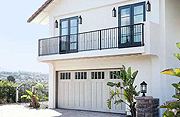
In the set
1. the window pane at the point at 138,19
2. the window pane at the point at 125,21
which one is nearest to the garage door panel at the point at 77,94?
the window pane at the point at 125,21

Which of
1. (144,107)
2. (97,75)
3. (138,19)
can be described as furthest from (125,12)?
(144,107)

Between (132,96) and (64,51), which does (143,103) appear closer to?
(132,96)

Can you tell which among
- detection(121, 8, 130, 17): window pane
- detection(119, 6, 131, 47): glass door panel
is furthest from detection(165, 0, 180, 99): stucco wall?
detection(121, 8, 130, 17): window pane

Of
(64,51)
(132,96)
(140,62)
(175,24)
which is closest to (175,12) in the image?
(175,24)

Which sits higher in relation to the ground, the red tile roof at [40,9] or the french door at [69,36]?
the red tile roof at [40,9]

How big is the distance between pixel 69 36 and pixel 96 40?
202 cm

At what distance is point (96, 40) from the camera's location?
15984 mm

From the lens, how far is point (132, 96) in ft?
44.2

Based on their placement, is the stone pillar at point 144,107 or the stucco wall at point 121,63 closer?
the stone pillar at point 144,107

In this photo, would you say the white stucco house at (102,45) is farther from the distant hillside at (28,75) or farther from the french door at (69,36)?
the distant hillside at (28,75)

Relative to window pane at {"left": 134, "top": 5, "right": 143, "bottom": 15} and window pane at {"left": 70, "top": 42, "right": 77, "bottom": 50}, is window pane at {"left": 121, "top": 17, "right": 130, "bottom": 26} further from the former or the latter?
window pane at {"left": 70, "top": 42, "right": 77, "bottom": 50}

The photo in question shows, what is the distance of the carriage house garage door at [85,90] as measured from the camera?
16281 millimetres

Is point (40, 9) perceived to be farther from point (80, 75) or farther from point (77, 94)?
point (77, 94)

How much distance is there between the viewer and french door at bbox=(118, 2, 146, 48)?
46.5ft
